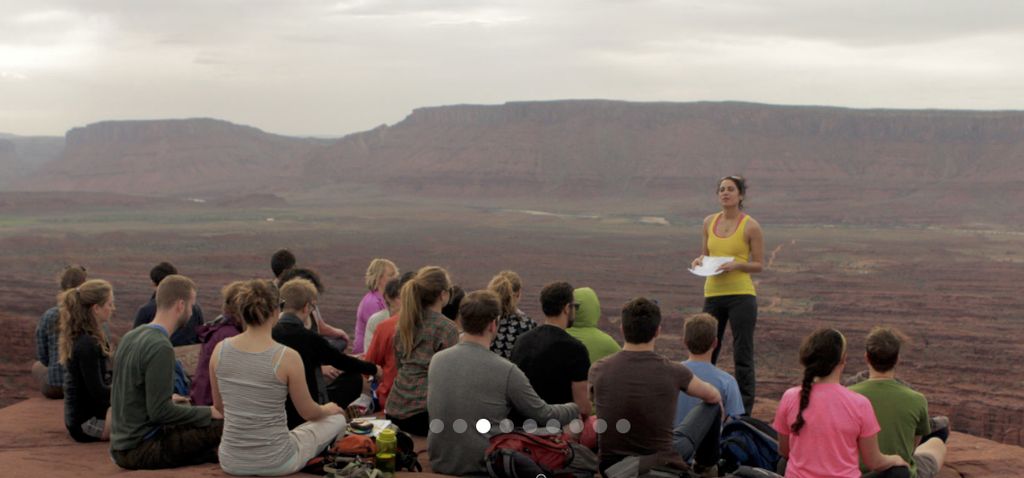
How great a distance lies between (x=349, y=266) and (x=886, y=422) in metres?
31.8

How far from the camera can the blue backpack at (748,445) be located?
582cm

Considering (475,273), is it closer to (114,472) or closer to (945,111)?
(114,472)

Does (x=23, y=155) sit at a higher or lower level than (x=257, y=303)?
lower

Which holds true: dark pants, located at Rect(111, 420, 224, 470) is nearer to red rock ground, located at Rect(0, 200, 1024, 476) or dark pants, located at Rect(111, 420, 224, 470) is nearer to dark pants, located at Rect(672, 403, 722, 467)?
dark pants, located at Rect(672, 403, 722, 467)

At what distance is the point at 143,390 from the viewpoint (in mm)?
5594

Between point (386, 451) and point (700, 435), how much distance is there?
1819 mm

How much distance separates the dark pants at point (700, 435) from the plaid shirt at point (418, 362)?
1592mm

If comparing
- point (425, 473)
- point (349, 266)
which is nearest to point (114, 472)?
point (425, 473)

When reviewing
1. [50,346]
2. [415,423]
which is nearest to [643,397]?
[415,423]

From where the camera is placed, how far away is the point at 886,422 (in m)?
5.40

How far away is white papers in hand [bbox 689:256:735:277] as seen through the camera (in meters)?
7.48

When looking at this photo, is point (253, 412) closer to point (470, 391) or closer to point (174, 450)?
point (174, 450)

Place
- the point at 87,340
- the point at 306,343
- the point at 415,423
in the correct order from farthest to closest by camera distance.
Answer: the point at 415,423 → the point at 87,340 → the point at 306,343

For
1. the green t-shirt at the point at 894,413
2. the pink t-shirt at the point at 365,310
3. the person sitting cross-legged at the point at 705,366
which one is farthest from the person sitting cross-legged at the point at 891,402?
the pink t-shirt at the point at 365,310
